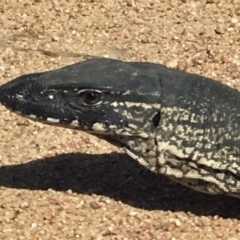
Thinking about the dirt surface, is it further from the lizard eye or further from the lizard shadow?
the lizard eye

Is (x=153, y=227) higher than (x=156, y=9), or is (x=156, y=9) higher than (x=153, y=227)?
(x=156, y=9)

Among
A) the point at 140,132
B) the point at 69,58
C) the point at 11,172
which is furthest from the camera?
the point at 69,58

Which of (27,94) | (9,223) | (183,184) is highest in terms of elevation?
(27,94)

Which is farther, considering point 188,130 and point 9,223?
point 9,223

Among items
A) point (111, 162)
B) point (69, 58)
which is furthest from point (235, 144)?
point (69, 58)

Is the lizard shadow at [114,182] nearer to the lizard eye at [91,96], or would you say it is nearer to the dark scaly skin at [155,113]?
the dark scaly skin at [155,113]

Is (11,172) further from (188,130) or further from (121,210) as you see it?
(188,130)
